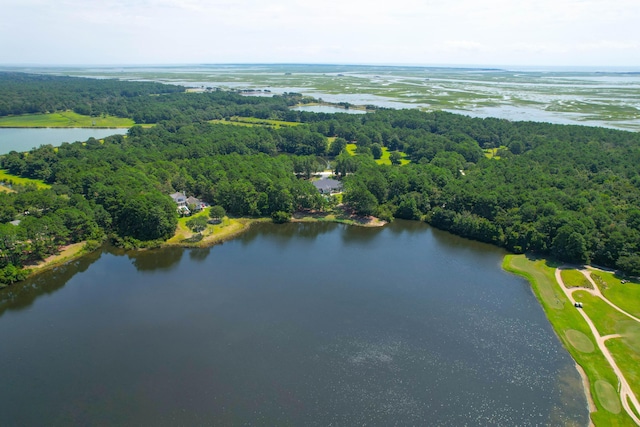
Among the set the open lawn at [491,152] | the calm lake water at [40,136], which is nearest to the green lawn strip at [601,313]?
the open lawn at [491,152]

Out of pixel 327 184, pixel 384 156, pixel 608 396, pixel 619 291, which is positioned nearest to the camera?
pixel 608 396

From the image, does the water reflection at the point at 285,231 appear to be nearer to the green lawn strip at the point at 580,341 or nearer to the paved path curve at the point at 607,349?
the paved path curve at the point at 607,349

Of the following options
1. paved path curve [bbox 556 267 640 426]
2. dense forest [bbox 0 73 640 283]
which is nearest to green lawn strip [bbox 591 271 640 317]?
paved path curve [bbox 556 267 640 426]

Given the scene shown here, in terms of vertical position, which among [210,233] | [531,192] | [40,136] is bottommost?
[210,233]

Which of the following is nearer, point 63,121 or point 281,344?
point 281,344

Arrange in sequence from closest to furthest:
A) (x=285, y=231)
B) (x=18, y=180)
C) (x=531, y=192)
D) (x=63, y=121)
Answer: (x=285, y=231)
(x=531, y=192)
(x=18, y=180)
(x=63, y=121)

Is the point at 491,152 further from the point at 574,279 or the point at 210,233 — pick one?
the point at 210,233

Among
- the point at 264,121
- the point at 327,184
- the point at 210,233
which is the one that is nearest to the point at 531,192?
the point at 327,184
